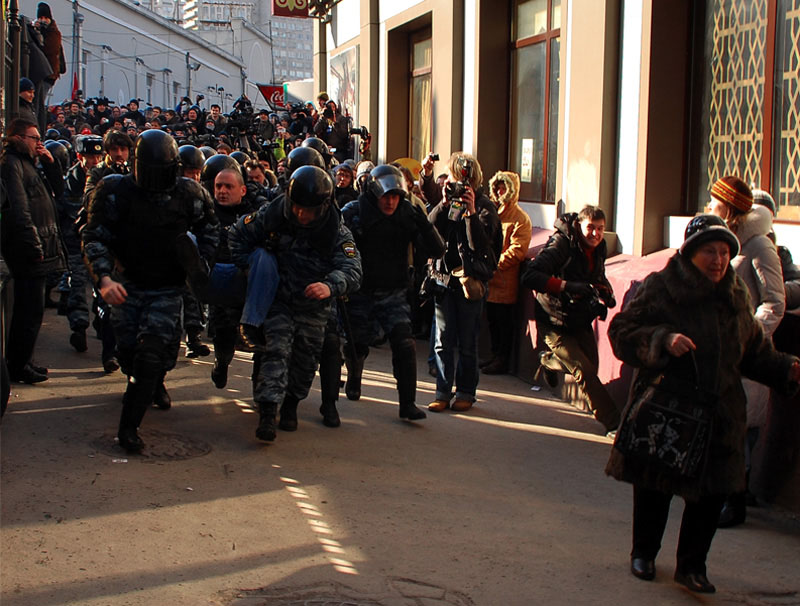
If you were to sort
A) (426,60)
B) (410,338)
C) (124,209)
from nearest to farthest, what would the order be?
(124,209) < (410,338) < (426,60)

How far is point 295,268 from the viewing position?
6426 millimetres

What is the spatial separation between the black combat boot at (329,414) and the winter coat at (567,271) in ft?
5.22

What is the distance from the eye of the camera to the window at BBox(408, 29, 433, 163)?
1423 cm

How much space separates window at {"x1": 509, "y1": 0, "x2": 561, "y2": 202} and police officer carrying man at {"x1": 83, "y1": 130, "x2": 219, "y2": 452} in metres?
5.20

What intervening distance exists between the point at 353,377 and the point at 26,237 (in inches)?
99.5

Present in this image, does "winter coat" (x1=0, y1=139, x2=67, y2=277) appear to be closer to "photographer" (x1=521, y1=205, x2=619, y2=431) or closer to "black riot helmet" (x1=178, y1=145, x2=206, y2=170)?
"black riot helmet" (x1=178, y1=145, x2=206, y2=170)

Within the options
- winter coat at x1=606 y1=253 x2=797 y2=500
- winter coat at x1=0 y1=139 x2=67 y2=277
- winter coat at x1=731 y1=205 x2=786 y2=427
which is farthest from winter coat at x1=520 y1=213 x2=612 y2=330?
winter coat at x1=0 y1=139 x2=67 y2=277

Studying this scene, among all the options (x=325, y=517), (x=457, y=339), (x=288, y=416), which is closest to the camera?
(x=325, y=517)

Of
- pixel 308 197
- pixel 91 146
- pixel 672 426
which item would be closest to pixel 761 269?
pixel 672 426

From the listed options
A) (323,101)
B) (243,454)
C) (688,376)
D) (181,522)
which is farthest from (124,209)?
(323,101)

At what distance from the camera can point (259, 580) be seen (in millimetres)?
4301

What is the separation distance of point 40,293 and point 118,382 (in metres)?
0.95

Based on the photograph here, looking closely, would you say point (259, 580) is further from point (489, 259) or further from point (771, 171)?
point (771, 171)

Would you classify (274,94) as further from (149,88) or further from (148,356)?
(148,356)
